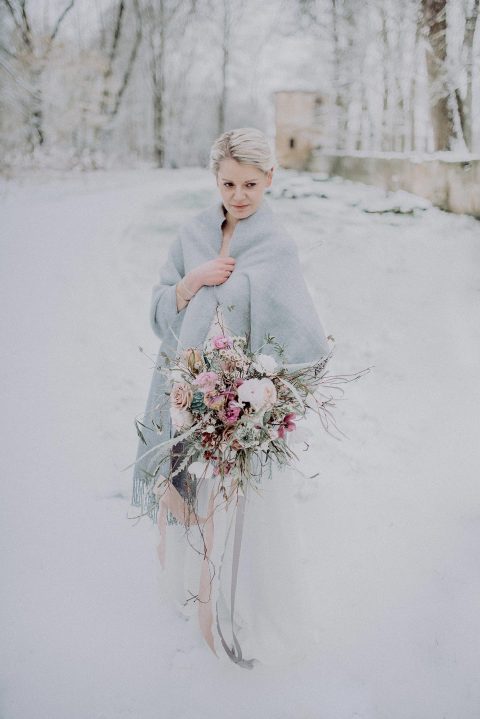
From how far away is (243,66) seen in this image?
11.2 meters

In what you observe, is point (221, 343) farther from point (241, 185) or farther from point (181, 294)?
A: point (241, 185)

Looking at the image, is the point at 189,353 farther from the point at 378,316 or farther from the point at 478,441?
the point at 378,316

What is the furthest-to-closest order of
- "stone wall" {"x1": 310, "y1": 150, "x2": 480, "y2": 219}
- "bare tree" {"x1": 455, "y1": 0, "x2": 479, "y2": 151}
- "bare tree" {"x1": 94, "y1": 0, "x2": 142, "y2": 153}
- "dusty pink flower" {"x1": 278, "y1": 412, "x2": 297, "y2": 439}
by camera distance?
1. "bare tree" {"x1": 94, "y1": 0, "x2": 142, "y2": 153}
2. "stone wall" {"x1": 310, "y1": 150, "x2": 480, "y2": 219}
3. "bare tree" {"x1": 455, "y1": 0, "x2": 479, "y2": 151}
4. "dusty pink flower" {"x1": 278, "y1": 412, "x2": 297, "y2": 439}

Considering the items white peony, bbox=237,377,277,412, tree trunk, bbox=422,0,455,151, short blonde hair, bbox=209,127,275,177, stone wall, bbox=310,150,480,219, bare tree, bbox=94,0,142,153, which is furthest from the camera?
bare tree, bbox=94,0,142,153

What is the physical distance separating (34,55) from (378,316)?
7085 mm

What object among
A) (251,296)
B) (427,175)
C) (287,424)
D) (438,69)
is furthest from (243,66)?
(287,424)

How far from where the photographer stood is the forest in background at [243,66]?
423 centimetres

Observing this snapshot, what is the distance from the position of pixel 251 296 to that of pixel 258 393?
0.43 metres

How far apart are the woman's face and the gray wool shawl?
1.7 inches

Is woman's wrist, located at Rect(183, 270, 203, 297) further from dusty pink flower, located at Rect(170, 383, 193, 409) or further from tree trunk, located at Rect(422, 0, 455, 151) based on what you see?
tree trunk, located at Rect(422, 0, 455, 151)

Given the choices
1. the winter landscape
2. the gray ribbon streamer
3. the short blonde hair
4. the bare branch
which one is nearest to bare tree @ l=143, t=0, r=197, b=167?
the winter landscape

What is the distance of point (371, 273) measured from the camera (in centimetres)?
508

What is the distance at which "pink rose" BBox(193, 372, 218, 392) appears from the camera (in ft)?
4.20

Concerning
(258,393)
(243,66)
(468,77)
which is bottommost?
(258,393)
